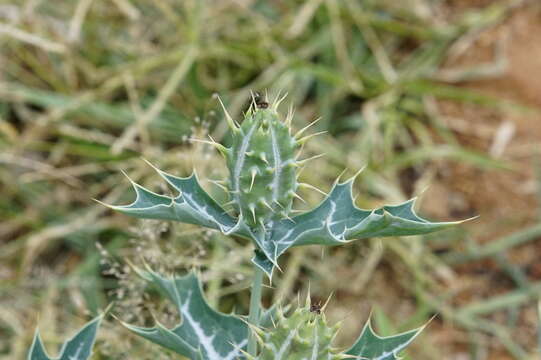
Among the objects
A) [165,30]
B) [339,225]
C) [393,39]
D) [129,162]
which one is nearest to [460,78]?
[393,39]

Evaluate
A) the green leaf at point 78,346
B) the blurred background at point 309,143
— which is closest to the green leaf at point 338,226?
the green leaf at point 78,346

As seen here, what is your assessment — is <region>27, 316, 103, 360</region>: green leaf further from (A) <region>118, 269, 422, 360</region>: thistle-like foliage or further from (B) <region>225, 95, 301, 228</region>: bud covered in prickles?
(B) <region>225, 95, 301, 228</region>: bud covered in prickles

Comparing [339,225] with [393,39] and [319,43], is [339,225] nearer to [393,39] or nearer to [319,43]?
[319,43]

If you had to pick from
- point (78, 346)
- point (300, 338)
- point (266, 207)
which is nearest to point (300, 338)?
point (300, 338)

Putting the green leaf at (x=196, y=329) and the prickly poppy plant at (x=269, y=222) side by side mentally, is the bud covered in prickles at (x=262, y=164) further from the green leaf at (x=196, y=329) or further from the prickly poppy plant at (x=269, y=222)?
the green leaf at (x=196, y=329)

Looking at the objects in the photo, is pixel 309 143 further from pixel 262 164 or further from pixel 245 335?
pixel 262 164

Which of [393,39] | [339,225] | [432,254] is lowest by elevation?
[432,254]

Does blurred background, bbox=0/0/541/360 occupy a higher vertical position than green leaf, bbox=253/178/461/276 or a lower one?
lower

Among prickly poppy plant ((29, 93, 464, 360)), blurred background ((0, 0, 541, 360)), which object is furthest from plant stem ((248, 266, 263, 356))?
blurred background ((0, 0, 541, 360))
